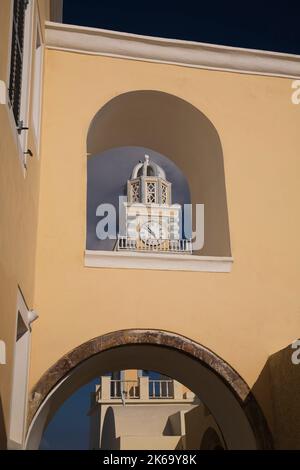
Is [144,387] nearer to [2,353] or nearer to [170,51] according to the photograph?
[170,51]

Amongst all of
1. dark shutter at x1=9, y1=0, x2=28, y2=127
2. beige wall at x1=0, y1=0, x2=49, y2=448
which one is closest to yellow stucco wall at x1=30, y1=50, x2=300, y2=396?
beige wall at x1=0, y1=0, x2=49, y2=448

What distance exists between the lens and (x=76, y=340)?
6922mm

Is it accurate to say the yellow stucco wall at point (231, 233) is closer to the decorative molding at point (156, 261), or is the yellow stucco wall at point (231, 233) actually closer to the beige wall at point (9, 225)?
the decorative molding at point (156, 261)

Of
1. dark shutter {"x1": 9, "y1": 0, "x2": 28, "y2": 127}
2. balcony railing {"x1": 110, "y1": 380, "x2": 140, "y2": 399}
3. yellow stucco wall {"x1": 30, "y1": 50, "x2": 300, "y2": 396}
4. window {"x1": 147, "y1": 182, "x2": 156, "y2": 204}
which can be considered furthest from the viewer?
window {"x1": 147, "y1": 182, "x2": 156, "y2": 204}

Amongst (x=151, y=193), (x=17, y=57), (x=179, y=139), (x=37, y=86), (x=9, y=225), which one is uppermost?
(x=151, y=193)

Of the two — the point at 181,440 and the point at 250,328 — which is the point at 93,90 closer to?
the point at 250,328

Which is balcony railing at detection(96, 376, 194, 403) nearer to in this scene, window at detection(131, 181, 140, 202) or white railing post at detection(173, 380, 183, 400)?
white railing post at detection(173, 380, 183, 400)

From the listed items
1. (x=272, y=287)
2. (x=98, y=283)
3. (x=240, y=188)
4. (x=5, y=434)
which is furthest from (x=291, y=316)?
(x=5, y=434)

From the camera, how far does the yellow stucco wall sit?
23.4 ft

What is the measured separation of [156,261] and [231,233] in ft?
3.52

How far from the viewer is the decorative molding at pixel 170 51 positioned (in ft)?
27.2

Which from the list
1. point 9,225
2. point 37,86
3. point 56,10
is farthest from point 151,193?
point 9,225

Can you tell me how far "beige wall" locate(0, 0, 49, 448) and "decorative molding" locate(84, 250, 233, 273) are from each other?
3.53ft

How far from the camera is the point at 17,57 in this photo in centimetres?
630
